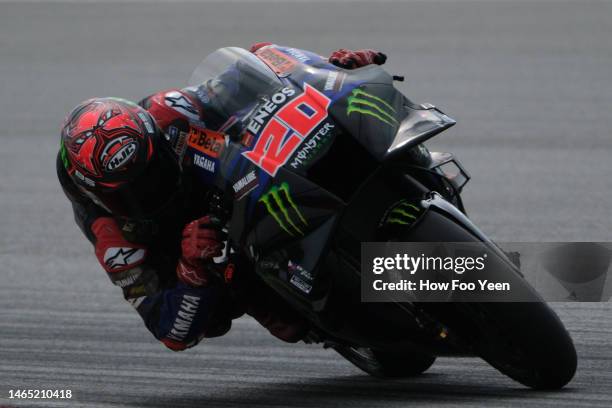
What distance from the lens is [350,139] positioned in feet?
13.2

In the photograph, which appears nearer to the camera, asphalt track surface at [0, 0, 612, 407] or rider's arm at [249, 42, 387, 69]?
rider's arm at [249, 42, 387, 69]

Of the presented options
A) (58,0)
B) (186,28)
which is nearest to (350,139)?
(186,28)

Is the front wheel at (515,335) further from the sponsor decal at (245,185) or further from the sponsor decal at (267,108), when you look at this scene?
the sponsor decal at (267,108)

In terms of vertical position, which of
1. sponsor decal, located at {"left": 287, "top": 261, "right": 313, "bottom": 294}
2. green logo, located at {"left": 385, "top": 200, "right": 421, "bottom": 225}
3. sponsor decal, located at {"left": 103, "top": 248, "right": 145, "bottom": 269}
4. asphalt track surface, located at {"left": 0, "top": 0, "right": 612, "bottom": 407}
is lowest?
asphalt track surface, located at {"left": 0, "top": 0, "right": 612, "bottom": 407}

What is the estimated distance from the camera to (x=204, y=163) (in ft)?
14.8

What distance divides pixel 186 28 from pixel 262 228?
13094mm

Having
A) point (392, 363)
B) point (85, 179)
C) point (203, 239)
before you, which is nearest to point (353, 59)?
point (203, 239)

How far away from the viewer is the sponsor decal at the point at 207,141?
14.5 feet

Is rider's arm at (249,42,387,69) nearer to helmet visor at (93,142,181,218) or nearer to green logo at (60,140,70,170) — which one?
helmet visor at (93,142,181,218)

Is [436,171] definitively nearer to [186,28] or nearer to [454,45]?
[454,45]

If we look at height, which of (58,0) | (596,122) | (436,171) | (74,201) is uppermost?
(436,171)

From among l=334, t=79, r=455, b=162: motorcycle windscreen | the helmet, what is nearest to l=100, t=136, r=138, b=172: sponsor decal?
the helmet

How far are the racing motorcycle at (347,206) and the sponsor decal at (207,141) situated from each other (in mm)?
12

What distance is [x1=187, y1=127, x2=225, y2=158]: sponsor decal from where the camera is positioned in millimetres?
4434
